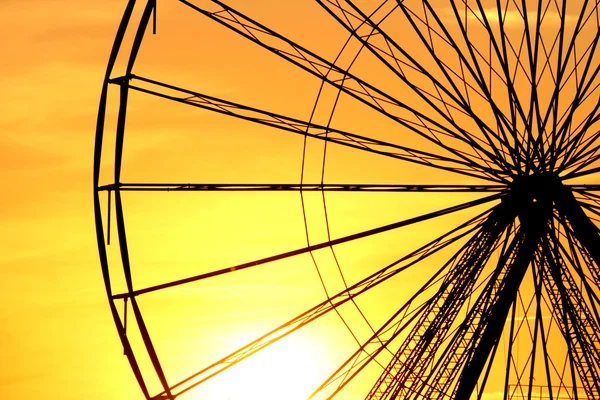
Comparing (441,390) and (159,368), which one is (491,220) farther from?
(159,368)

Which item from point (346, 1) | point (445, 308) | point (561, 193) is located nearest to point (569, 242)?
point (561, 193)

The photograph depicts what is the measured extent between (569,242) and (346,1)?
6.42m

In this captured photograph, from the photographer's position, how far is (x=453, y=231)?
25.7m

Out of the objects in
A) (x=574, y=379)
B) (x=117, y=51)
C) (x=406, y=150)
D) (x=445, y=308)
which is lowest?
(x=574, y=379)

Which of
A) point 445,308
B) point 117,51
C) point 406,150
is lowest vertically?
point 445,308

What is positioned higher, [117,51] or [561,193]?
[117,51]

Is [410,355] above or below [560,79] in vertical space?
below

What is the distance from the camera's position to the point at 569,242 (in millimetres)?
26078

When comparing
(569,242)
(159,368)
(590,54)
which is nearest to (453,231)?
(569,242)

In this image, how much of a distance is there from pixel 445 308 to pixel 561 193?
3124 mm

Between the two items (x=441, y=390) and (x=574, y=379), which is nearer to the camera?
(x=441, y=390)

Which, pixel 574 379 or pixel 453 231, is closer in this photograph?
pixel 453 231

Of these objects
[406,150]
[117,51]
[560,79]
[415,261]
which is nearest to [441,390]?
[415,261]

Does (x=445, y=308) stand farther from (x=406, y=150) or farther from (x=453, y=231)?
(x=406, y=150)
